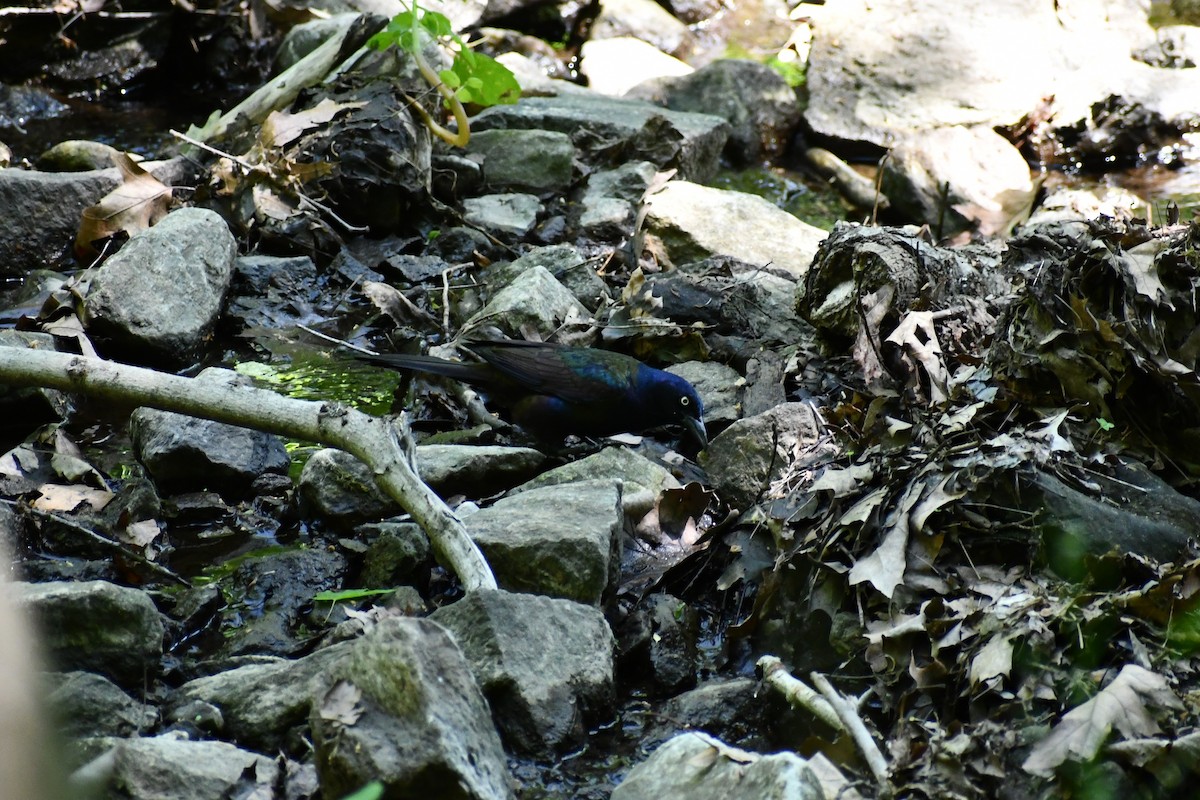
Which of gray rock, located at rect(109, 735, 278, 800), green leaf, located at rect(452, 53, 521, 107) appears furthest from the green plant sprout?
gray rock, located at rect(109, 735, 278, 800)

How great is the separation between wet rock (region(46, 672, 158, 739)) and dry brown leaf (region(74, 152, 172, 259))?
4.26 meters

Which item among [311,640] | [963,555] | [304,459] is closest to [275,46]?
[304,459]

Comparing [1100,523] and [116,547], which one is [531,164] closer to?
[116,547]

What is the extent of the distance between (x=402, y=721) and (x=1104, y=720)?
173cm

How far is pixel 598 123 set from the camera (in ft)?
29.7

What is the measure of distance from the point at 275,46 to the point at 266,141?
4301 millimetres

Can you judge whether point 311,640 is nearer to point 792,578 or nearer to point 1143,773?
point 792,578

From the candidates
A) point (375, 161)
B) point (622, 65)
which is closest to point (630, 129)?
point (375, 161)

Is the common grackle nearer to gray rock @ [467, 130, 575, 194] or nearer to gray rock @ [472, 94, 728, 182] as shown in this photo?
gray rock @ [467, 130, 575, 194]

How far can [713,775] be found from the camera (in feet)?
9.20

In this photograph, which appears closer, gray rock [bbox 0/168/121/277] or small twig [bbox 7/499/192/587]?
small twig [bbox 7/499/192/587]

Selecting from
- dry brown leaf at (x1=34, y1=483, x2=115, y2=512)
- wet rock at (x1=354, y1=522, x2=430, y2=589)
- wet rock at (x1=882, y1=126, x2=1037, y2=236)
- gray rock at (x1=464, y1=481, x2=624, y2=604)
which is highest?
gray rock at (x1=464, y1=481, x2=624, y2=604)

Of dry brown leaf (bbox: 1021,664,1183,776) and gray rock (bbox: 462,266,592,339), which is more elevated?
dry brown leaf (bbox: 1021,664,1183,776)

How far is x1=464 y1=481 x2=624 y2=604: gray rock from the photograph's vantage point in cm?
388
